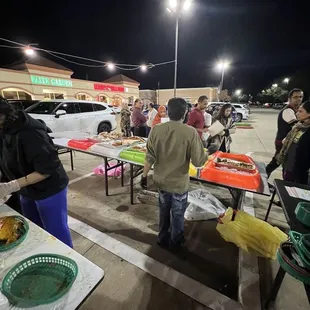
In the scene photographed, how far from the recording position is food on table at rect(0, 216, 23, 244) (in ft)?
3.76

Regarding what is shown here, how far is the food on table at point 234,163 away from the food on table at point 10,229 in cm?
226

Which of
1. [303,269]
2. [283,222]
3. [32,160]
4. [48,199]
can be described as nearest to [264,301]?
[303,269]

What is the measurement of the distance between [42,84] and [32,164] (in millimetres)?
19575

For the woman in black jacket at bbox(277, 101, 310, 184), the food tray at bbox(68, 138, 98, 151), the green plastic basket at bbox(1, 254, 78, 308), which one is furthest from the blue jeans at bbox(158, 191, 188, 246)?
the food tray at bbox(68, 138, 98, 151)

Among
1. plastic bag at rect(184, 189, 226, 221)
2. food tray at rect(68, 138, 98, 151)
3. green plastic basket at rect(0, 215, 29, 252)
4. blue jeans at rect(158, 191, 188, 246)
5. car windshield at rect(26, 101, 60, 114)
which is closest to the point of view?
green plastic basket at rect(0, 215, 29, 252)

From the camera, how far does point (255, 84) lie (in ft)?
201

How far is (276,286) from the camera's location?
4.81 feet

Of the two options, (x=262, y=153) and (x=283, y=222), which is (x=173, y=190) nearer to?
(x=283, y=222)

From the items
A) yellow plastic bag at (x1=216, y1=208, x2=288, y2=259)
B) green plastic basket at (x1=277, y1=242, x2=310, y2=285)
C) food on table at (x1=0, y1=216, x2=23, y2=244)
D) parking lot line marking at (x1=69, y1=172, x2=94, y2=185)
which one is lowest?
parking lot line marking at (x1=69, y1=172, x2=94, y2=185)

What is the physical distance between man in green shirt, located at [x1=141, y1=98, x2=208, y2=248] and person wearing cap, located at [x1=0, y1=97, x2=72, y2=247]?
89cm

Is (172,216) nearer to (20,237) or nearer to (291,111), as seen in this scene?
(20,237)

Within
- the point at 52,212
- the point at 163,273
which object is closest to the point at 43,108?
the point at 52,212

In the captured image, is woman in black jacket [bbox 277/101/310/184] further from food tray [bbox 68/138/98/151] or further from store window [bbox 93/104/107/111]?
store window [bbox 93/104/107/111]

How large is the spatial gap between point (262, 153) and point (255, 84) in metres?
67.1
